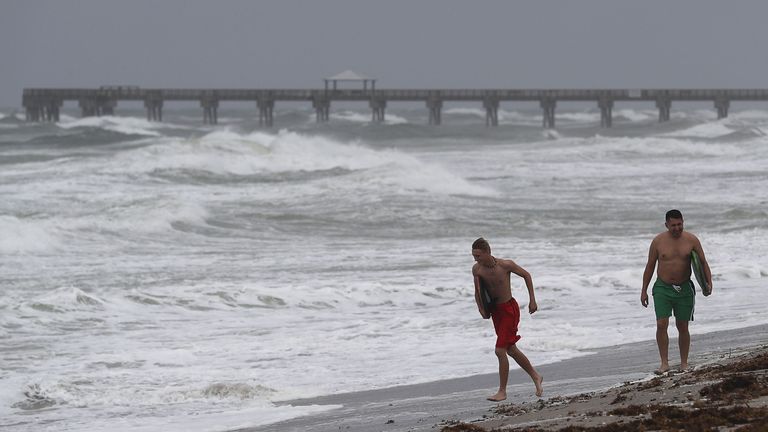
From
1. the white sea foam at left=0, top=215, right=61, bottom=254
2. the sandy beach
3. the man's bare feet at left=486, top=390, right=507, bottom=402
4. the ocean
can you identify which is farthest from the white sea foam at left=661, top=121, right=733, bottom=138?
the man's bare feet at left=486, top=390, right=507, bottom=402

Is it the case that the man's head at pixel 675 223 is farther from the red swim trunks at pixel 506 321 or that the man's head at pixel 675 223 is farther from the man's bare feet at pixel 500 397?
the man's bare feet at pixel 500 397

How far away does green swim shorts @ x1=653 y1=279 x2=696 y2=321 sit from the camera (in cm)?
939

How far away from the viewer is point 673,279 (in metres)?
9.36

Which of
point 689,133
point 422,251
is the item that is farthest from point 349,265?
point 689,133

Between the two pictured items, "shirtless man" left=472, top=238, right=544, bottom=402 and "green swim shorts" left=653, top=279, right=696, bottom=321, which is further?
"green swim shorts" left=653, top=279, right=696, bottom=321

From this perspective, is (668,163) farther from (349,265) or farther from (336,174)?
(349,265)

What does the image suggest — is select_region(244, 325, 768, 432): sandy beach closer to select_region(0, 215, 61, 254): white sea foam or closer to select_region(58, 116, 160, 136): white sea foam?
select_region(0, 215, 61, 254): white sea foam

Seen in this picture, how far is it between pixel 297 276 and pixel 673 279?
27.9 ft

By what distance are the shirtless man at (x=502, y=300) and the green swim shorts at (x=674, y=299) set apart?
0.99 metres

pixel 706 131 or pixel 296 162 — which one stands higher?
pixel 296 162

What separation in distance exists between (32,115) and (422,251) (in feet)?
264

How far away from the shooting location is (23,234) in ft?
68.7

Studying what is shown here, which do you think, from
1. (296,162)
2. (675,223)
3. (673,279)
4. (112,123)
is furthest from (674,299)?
(112,123)
